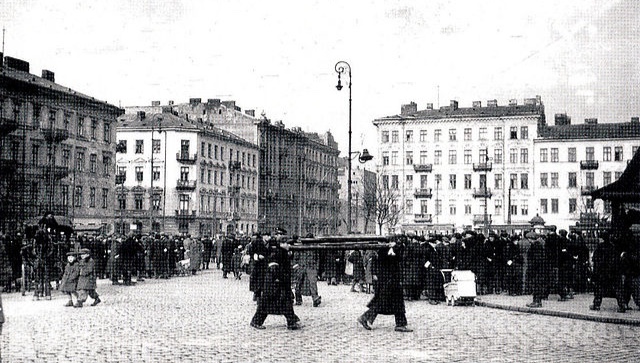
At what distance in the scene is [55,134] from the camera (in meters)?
55.3

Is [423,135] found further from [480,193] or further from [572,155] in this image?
[572,155]

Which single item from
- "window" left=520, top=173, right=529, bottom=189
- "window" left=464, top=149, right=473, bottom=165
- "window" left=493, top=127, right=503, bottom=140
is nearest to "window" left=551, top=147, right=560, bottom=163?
"window" left=520, top=173, right=529, bottom=189

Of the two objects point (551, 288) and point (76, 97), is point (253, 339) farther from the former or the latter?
point (76, 97)

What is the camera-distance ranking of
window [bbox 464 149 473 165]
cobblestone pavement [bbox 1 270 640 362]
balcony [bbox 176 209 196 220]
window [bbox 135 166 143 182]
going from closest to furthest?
cobblestone pavement [bbox 1 270 640 362], balcony [bbox 176 209 196 220], window [bbox 135 166 143 182], window [bbox 464 149 473 165]

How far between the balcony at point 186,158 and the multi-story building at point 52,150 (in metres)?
11.6

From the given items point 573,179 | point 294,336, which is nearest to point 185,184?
point 573,179

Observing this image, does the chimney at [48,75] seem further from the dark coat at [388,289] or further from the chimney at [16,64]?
the dark coat at [388,289]

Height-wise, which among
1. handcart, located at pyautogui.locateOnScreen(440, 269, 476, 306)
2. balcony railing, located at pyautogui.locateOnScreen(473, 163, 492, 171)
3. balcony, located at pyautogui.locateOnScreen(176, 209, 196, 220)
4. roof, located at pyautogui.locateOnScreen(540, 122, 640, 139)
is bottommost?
handcart, located at pyautogui.locateOnScreen(440, 269, 476, 306)

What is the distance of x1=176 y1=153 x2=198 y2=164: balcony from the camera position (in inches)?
3027

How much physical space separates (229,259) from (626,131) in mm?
62516

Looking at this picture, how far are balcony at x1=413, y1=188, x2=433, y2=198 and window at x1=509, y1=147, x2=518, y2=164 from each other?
952 centimetres

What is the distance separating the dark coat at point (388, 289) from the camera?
1429 centimetres

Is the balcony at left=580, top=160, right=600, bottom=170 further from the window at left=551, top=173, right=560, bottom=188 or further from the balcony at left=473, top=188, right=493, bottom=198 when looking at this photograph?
the balcony at left=473, top=188, right=493, bottom=198

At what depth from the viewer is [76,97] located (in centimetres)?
5934
